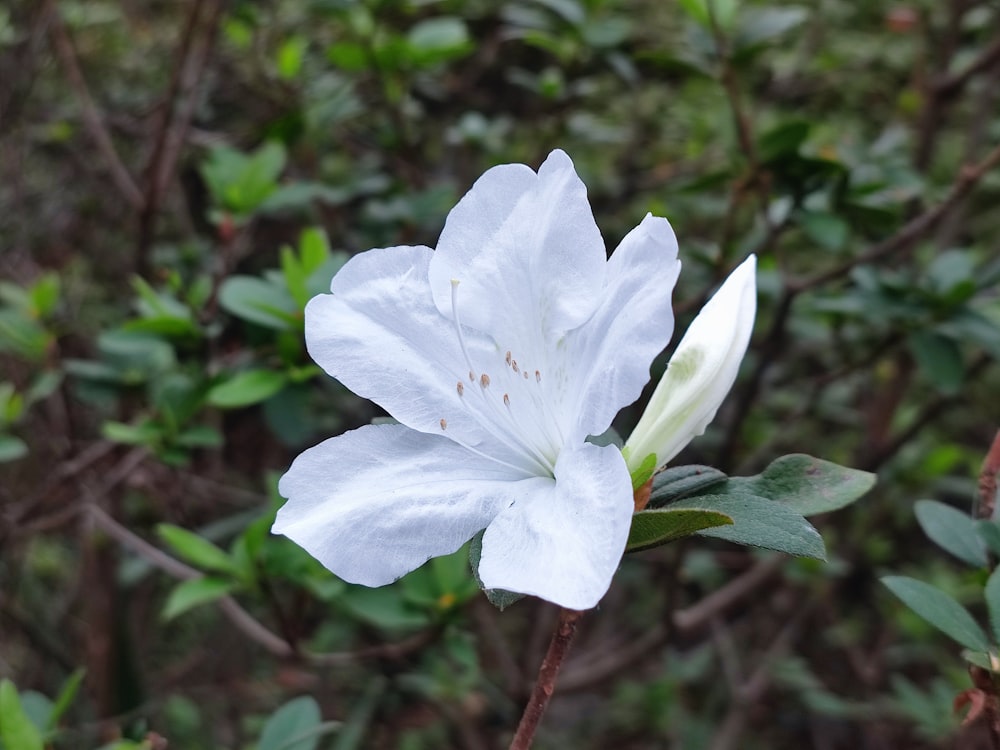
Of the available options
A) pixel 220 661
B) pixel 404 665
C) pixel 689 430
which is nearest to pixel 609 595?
pixel 404 665

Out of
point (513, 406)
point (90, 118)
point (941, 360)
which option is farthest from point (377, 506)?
point (90, 118)

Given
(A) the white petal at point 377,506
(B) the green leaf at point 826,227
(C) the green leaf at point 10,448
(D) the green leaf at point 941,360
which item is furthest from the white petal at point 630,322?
(C) the green leaf at point 10,448

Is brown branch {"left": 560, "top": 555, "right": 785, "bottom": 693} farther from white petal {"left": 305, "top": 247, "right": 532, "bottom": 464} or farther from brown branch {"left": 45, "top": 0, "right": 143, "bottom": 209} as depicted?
brown branch {"left": 45, "top": 0, "right": 143, "bottom": 209}

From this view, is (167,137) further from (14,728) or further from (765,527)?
(765,527)

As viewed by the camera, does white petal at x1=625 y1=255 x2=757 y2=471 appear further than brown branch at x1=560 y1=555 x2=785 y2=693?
No

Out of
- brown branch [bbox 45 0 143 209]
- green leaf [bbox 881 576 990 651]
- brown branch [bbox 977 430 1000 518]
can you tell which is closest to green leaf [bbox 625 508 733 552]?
green leaf [bbox 881 576 990 651]

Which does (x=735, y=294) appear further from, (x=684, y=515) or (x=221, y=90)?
(x=221, y=90)
